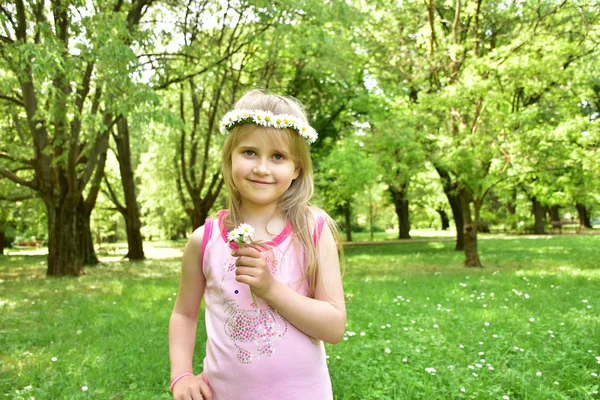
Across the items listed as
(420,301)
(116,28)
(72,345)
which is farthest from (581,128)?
(72,345)

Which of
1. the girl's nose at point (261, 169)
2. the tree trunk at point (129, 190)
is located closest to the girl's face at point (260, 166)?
the girl's nose at point (261, 169)

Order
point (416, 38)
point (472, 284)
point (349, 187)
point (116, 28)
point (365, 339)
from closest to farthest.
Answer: point (365, 339)
point (116, 28)
point (472, 284)
point (416, 38)
point (349, 187)

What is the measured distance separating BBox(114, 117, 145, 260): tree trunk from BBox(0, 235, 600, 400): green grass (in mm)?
8908

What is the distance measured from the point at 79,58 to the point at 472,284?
8.08m

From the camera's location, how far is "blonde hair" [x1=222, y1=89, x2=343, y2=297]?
161cm

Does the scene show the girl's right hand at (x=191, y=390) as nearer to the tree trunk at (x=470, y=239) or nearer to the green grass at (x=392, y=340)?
the green grass at (x=392, y=340)

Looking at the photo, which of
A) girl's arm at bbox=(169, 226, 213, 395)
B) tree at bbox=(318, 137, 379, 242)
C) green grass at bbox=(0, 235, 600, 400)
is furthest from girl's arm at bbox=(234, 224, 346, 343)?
tree at bbox=(318, 137, 379, 242)

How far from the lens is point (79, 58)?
6.62 metres

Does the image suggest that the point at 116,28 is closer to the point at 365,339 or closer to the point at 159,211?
the point at 365,339

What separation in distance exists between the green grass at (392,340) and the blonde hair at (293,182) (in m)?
2.74

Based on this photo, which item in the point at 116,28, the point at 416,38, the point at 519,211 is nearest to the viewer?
the point at 116,28

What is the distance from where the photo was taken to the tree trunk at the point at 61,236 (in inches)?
514

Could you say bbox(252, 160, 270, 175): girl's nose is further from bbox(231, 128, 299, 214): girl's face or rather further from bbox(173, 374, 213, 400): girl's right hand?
bbox(173, 374, 213, 400): girl's right hand

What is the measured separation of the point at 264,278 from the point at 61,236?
1342 centimetres
